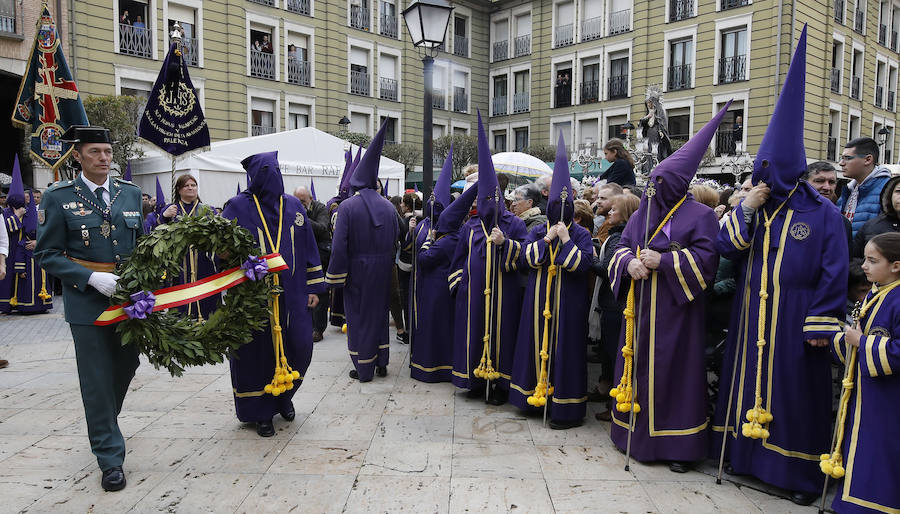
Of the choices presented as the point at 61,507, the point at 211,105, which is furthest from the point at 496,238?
the point at 211,105

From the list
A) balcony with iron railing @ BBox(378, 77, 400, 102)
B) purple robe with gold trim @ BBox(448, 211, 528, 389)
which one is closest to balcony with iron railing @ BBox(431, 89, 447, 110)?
balcony with iron railing @ BBox(378, 77, 400, 102)

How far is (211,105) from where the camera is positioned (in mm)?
23844

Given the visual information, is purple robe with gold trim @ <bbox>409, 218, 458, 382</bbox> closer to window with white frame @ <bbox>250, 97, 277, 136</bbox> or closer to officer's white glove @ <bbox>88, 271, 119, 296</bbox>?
officer's white glove @ <bbox>88, 271, 119, 296</bbox>

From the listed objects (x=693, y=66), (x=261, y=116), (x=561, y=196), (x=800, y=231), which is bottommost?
(x=800, y=231)

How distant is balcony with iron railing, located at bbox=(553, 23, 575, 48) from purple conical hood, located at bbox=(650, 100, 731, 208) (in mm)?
28414

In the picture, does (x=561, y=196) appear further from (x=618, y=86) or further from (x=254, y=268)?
(x=618, y=86)

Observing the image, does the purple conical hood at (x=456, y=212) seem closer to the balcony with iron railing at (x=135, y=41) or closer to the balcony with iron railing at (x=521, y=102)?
the balcony with iron railing at (x=135, y=41)

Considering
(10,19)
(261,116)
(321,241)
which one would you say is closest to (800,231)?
(321,241)

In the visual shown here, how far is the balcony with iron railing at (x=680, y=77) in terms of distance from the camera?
26500mm

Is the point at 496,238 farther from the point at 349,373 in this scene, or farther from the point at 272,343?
the point at 349,373

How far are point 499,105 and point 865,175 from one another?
30700mm

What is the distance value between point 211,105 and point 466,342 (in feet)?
70.5

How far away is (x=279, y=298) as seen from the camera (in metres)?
4.84

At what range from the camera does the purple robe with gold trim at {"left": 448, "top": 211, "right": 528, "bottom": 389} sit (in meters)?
5.54
